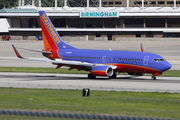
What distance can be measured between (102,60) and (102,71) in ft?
9.47

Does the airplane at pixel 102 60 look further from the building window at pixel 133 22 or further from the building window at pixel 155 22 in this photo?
the building window at pixel 155 22

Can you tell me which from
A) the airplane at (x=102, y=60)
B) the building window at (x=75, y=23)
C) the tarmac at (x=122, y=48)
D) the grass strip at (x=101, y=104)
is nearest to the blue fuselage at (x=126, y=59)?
the airplane at (x=102, y=60)

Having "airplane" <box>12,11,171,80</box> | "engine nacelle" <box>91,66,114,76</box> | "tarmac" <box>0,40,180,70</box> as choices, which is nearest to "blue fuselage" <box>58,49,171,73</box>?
"airplane" <box>12,11,171,80</box>

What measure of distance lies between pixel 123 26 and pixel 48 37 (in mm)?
112031

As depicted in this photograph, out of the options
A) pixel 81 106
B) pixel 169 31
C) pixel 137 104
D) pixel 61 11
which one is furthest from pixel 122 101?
pixel 61 11

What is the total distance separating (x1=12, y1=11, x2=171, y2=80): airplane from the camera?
41.0 m

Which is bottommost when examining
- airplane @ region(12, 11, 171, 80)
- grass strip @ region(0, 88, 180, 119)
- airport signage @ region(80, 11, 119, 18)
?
grass strip @ region(0, 88, 180, 119)

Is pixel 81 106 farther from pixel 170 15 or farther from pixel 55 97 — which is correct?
pixel 170 15

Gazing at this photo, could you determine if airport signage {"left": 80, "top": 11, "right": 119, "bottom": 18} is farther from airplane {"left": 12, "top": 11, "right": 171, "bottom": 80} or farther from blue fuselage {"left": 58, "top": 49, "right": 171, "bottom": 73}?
blue fuselage {"left": 58, "top": 49, "right": 171, "bottom": 73}

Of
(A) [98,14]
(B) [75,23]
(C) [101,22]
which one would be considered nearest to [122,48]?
(A) [98,14]

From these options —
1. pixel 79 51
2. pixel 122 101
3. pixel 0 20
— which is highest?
pixel 0 20

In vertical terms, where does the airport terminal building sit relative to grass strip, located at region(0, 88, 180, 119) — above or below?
above

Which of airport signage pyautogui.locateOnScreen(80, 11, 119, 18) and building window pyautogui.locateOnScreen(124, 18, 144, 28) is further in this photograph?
building window pyautogui.locateOnScreen(124, 18, 144, 28)

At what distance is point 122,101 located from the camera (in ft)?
81.5
